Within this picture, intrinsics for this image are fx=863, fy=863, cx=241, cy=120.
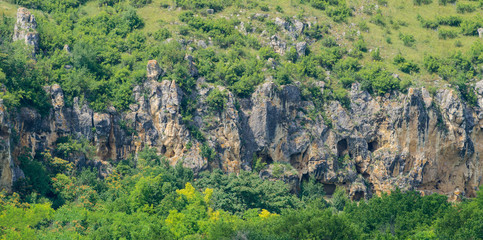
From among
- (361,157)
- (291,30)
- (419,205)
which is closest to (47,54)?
(291,30)

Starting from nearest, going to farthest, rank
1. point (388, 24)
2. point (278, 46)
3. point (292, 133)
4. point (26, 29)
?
point (26, 29) → point (292, 133) → point (278, 46) → point (388, 24)

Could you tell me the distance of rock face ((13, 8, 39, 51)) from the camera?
8569 cm

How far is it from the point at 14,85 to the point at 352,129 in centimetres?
3499

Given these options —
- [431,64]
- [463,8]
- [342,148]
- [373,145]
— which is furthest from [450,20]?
[342,148]

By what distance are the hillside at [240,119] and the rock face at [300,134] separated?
152 mm

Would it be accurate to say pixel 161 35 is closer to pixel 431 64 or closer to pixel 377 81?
pixel 377 81

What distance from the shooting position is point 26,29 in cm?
8650

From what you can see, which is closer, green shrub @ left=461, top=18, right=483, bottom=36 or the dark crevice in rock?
the dark crevice in rock

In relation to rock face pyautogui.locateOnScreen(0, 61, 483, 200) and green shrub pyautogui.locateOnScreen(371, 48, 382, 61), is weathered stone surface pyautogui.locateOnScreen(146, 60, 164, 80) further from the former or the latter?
green shrub pyautogui.locateOnScreen(371, 48, 382, 61)

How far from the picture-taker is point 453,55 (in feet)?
321

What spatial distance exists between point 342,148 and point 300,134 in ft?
18.4

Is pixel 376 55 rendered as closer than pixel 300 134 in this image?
No

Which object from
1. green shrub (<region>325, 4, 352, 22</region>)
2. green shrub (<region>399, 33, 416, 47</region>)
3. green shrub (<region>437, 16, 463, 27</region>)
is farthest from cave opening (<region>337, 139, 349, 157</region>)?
green shrub (<region>437, 16, 463, 27</region>)

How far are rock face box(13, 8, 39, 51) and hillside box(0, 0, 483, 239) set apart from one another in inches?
6.7
